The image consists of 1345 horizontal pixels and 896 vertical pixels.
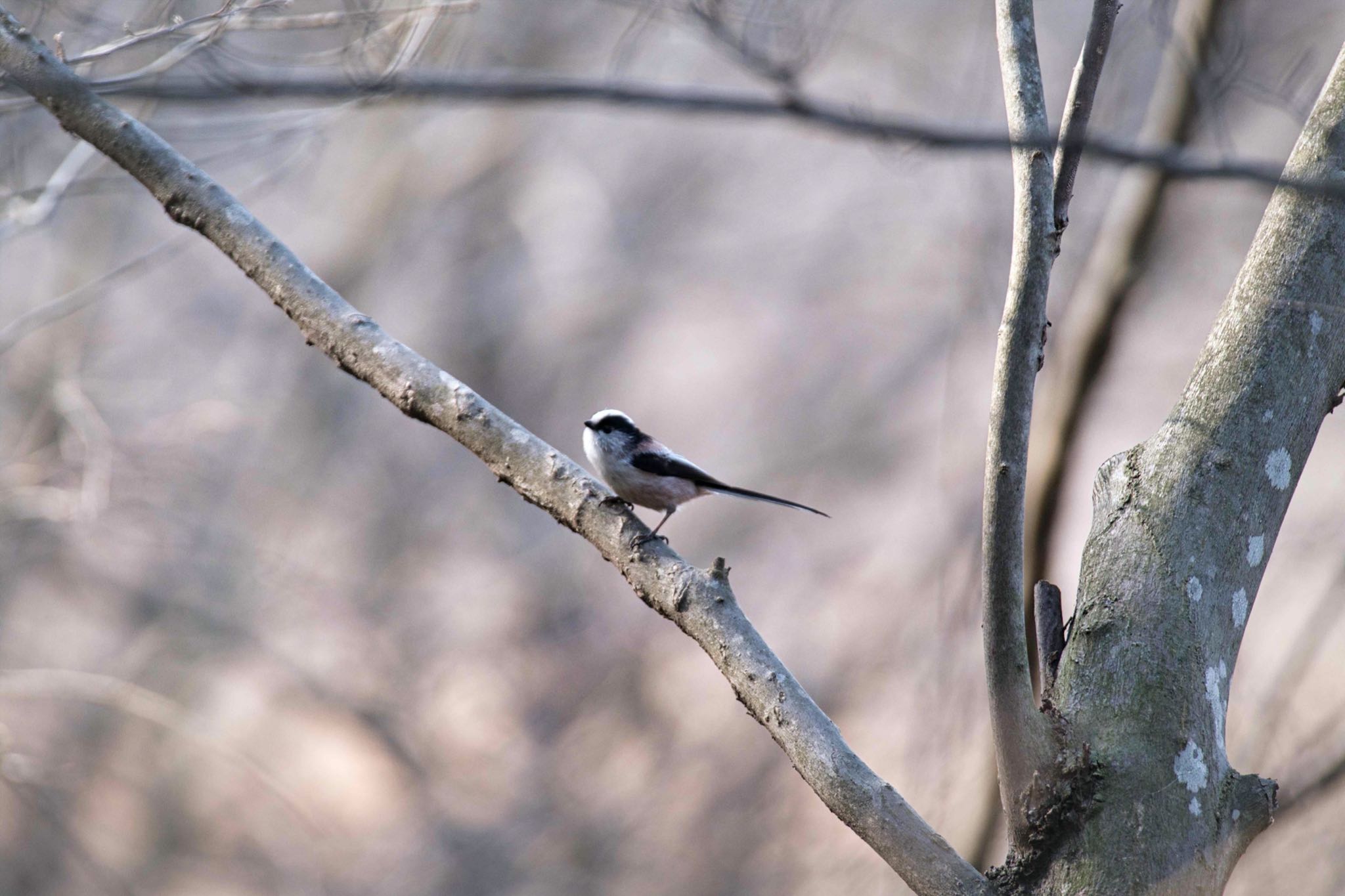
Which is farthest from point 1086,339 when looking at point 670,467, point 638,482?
point 638,482

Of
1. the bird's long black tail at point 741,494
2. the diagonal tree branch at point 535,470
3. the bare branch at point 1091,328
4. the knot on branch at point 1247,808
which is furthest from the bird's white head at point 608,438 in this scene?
the knot on branch at point 1247,808

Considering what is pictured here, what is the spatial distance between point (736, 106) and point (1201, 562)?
3.74 feet

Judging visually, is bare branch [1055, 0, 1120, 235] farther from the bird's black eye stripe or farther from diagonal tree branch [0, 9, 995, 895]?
the bird's black eye stripe

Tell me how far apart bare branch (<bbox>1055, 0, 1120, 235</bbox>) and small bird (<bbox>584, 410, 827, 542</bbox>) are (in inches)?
57.9

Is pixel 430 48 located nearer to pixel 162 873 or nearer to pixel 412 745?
pixel 412 745

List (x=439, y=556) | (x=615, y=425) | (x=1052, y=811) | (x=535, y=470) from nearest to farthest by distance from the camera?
(x=1052, y=811) < (x=535, y=470) < (x=615, y=425) < (x=439, y=556)

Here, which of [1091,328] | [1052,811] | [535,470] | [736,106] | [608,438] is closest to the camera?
[736,106]

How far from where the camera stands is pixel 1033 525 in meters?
4.30

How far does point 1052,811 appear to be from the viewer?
5.19ft

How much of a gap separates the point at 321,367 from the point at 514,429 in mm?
8578

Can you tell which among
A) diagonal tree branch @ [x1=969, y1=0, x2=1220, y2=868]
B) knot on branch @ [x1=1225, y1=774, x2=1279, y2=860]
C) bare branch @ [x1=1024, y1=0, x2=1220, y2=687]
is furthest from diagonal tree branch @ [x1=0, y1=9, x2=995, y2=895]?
bare branch @ [x1=1024, y1=0, x2=1220, y2=687]

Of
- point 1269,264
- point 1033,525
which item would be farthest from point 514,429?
point 1033,525

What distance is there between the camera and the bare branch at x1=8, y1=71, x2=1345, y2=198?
3.86 feet

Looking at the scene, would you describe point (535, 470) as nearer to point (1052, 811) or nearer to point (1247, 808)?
point (1052, 811)
